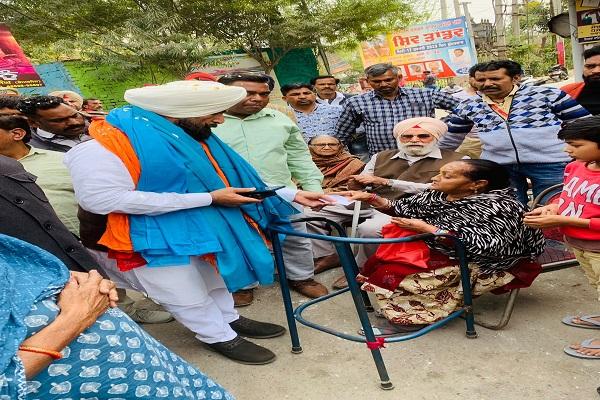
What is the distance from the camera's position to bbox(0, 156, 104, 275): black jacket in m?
1.94

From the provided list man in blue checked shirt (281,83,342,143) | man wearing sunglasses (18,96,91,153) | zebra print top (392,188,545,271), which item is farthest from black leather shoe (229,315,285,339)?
man in blue checked shirt (281,83,342,143)

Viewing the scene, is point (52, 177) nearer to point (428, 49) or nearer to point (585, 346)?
point (585, 346)

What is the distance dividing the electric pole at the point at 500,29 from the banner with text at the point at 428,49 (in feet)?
8.30

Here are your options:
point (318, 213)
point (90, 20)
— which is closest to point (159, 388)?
point (318, 213)

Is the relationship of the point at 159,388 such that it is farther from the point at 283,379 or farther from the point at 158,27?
the point at 158,27

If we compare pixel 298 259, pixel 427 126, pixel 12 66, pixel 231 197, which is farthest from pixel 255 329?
pixel 12 66

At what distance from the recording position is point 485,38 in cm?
2341

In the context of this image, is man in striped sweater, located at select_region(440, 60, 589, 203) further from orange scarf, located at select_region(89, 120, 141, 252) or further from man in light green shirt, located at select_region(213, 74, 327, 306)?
orange scarf, located at select_region(89, 120, 141, 252)

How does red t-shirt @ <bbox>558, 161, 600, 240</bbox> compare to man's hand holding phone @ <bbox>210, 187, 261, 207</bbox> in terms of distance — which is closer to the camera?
red t-shirt @ <bbox>558, 161, 600, 240</bbox>

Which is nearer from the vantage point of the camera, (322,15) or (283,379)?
(283,379)

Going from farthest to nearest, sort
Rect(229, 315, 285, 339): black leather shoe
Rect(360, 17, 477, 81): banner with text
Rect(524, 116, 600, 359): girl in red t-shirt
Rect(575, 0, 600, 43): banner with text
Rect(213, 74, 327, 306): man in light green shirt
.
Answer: Rect(360, 17, 477, 81): banner with text, Rect(575, 0, 600, 43): banner with text, Rect(213, 74, 327, 306): man in light green shirt, Rect(229, 315, 285, 339): black leather shoe, Rect(524, 116, 600, 359): girl in red t-shirt

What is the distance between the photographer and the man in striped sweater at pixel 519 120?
320 centimetres

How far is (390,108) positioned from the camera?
4289mm

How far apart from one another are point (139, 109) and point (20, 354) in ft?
4.99
